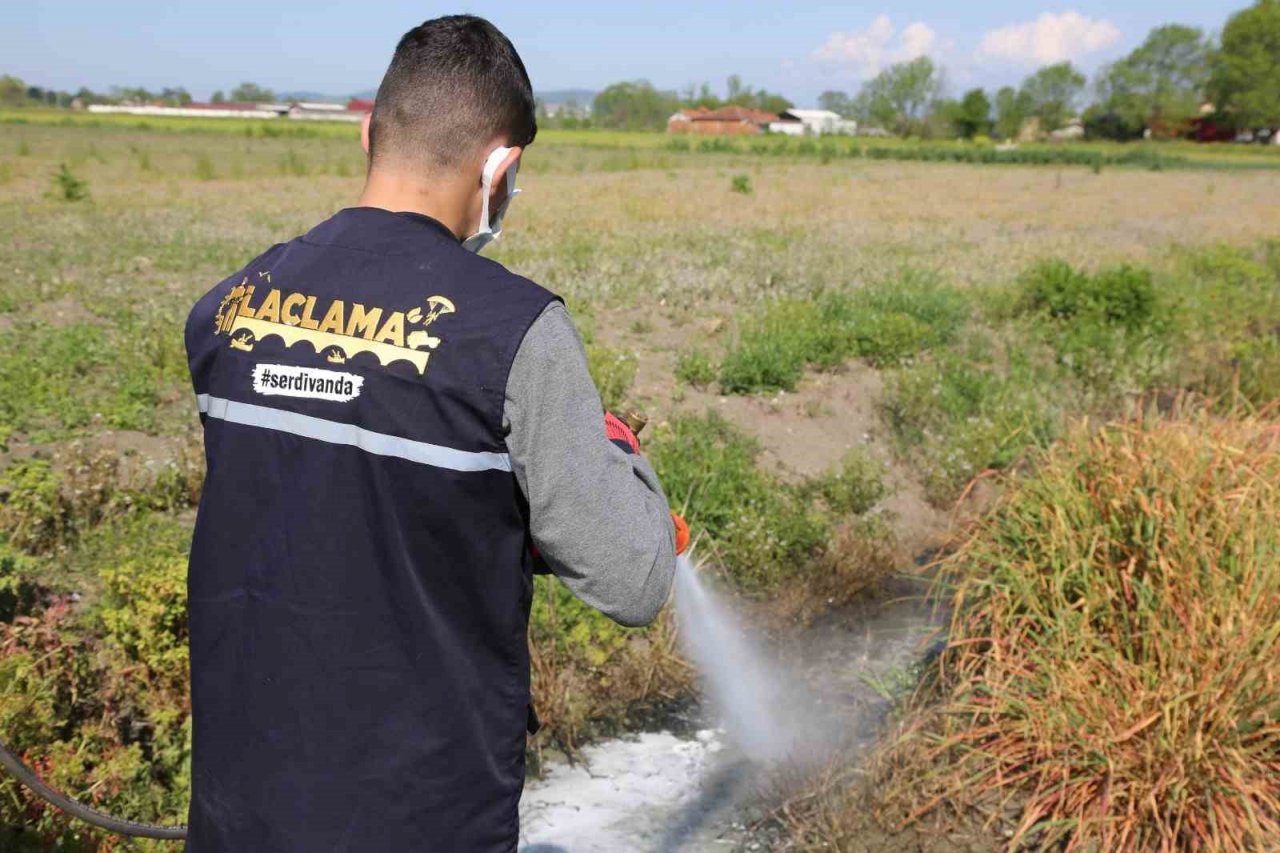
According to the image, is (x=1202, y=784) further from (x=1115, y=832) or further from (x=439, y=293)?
(x=439, y=293)

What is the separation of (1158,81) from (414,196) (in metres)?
120

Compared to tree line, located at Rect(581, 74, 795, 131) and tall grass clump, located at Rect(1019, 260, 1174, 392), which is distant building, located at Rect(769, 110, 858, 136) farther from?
tall grass clump, located at Rect(1019, 260, 1174, 392)

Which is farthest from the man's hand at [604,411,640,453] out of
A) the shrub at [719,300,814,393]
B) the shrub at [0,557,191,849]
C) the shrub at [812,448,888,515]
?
the shrub at [719,300,814,393]

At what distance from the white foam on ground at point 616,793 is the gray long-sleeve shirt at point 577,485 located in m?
3.05

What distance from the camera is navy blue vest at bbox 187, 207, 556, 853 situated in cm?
157

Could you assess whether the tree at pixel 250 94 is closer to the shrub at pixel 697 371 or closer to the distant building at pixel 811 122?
the distant building at pixel 811 122

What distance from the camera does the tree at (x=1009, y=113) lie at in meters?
104

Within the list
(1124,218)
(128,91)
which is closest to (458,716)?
(1124,218)

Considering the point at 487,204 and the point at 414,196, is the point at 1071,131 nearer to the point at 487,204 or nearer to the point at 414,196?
the point at 487,204

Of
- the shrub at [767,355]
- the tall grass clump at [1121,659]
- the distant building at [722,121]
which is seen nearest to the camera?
the tall grass clump at [1121,659]

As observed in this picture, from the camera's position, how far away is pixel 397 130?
5.85ft

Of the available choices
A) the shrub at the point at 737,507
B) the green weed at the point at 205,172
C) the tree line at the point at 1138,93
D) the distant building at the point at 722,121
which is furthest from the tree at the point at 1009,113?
the shrub at the point at 737,507

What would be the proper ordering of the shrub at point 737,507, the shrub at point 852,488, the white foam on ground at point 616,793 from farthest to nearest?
the shrub at point 852,488
the shrub at point 737,507
the white foam on ground at point 616,793

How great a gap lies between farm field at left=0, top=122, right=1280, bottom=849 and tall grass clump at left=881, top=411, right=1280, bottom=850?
0.03 m
